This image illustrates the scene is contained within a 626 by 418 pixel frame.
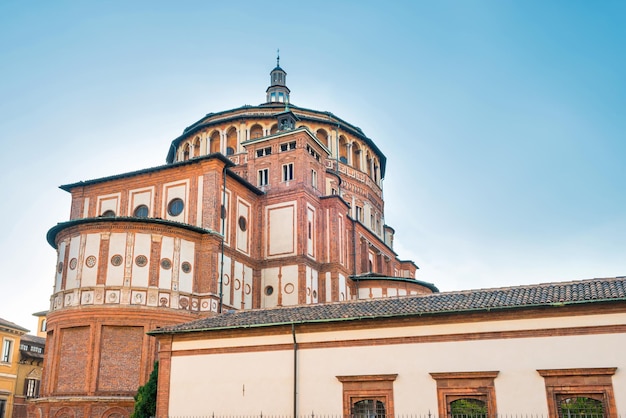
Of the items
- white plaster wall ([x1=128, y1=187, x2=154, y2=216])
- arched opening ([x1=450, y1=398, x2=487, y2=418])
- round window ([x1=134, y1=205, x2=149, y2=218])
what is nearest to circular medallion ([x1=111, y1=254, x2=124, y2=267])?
round window ([x1=134, y1=205, x2=149, y2=218])

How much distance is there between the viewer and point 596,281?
2016 centimetres

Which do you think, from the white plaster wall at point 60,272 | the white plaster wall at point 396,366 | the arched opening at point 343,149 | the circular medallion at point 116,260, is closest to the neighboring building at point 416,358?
the white plaster wall at point 396,366

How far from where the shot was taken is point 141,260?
102 feet

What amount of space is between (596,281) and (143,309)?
801 inches

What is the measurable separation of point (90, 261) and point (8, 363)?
24.3 meters

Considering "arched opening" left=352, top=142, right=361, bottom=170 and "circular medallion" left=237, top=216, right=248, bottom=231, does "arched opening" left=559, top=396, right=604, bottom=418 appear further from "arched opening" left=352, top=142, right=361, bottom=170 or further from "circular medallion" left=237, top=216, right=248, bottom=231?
"arched opening" left=352, top=142, right=361, bottom=170

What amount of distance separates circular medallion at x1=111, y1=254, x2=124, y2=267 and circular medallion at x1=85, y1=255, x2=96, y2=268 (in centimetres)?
95

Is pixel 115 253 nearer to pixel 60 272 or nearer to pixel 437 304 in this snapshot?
pixel 60 272

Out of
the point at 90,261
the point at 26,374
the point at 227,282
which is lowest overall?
the point at 26,374

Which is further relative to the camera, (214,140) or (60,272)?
(214,140)

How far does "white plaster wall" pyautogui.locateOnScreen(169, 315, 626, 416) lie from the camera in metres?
17.9

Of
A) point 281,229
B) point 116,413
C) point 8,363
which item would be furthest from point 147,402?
point 8,363

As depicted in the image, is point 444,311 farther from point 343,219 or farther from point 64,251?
point 343,219

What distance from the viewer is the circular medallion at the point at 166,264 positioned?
31470mm
